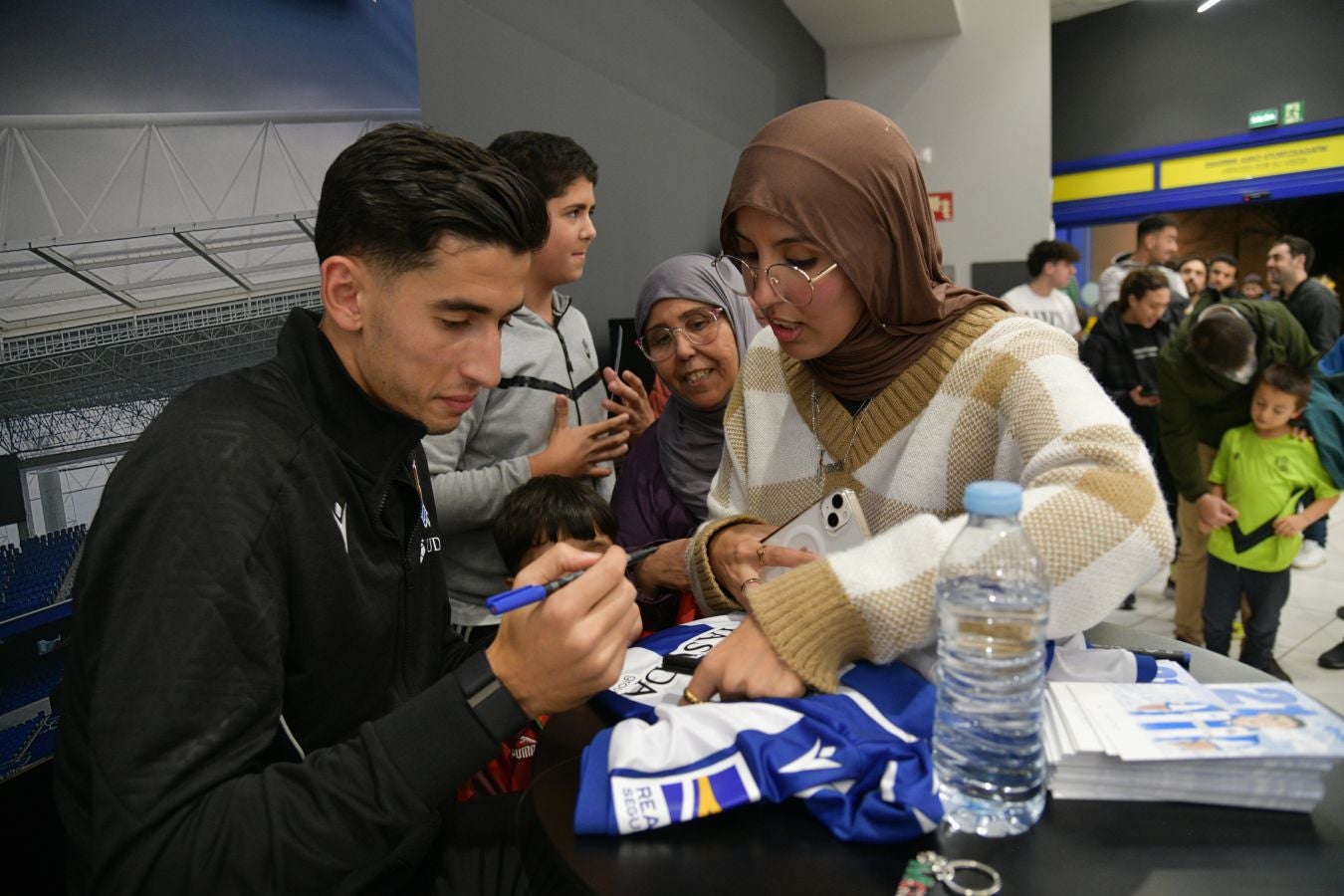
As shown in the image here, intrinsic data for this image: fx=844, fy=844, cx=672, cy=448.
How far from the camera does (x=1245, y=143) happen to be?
9477 mm

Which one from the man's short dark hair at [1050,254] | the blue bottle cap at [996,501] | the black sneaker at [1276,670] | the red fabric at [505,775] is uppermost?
the man's short dark hair at [1050,254]

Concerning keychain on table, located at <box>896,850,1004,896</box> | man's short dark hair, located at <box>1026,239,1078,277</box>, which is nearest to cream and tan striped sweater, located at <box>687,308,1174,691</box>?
keychain on table, located at <box>896,850,1004,896</box>

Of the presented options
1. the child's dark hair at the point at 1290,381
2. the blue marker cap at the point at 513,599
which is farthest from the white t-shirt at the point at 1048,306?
the blue marker cap at the point at 513,599

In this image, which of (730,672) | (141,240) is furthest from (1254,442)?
(141,240)

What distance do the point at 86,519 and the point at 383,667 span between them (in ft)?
2.65

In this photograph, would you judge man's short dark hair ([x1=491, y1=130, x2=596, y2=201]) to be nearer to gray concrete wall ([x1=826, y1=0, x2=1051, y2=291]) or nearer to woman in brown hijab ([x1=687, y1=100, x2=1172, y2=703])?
woman in brown hijab ([x1=687, y1=100, x2=1172, y2=703])

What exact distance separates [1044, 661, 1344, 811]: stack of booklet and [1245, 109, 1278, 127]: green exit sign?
1093 cm

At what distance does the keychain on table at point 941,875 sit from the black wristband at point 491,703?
1.41ft

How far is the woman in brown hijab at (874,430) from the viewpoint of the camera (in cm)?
94

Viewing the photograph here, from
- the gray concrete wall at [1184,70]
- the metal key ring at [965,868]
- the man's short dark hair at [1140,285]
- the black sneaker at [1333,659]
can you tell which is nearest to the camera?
the metal key ring at [965,868]

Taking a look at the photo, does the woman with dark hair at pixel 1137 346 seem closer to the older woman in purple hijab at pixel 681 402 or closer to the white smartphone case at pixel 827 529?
the older woman in purple hijab at pixel 681 402

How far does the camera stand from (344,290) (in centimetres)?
113

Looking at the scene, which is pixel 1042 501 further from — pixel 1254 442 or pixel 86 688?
pixel 1254 442

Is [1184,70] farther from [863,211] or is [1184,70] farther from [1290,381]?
[863,211]
